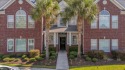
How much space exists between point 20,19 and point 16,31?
200 centimetres

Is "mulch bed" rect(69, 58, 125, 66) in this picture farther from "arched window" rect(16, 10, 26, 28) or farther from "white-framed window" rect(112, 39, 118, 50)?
"arched window" rect(16, 10, 26, 28)

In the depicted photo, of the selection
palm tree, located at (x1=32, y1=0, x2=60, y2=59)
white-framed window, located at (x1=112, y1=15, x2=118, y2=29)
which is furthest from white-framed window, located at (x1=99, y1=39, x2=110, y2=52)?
palm tree, located at (x1=32, y1=0, x2=60, y2=59)

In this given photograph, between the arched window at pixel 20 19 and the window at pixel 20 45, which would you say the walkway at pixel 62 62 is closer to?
the window at pixel 20 45

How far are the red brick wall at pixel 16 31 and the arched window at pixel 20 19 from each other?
48cm

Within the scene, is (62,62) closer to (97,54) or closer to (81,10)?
(97,54)

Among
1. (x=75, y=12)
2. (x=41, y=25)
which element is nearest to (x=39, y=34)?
(x=41, y=25)

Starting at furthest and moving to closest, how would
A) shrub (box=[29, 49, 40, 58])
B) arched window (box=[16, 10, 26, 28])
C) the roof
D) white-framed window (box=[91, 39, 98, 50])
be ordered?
the roof
white-framed window (box=[91, 39, 98, 50])
arched window (box=[16, 10, 26, 28])
shrub (box=[29, 49, 40, 58])

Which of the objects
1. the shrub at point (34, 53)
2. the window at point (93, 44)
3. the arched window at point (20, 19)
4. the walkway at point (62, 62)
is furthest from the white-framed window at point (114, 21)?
the arched window at point (20, 19)

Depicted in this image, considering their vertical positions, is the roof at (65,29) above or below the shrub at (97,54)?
above

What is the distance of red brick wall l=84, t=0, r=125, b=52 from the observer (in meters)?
43.5

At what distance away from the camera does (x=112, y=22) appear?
43594 millimetres

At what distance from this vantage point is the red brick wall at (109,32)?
43500 millimetres

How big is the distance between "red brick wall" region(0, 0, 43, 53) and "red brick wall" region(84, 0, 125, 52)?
24.3 ft

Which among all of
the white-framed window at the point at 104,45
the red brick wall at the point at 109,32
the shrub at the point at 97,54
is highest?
A: the red brick wall at the point at 109,32
